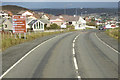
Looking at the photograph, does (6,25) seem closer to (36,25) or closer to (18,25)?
(36,25)

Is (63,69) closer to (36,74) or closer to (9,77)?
(36,74)

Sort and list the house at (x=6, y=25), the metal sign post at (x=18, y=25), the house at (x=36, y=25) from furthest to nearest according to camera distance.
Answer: the house at (x=36, y=25), the house at (x=6, y=25), the metal sign post at (x=18, y=25)

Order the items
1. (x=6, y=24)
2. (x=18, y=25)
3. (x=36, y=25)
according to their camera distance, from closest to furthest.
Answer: (x=18, y=25)
(x=6, y=24)
(x=36, y=25)

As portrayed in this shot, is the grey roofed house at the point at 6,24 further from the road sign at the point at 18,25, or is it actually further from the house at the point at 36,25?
the road sign at the point at 18,25

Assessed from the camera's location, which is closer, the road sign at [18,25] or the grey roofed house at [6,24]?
the road sign at [18,25]

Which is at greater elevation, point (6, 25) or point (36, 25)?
point (6, 25)

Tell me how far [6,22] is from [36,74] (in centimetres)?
6429

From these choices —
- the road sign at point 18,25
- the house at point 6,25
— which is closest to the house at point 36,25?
the house at point 6,25

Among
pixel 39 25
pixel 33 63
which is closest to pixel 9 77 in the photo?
pixel 33 63

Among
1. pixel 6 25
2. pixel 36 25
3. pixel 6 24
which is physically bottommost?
pixel 36 25

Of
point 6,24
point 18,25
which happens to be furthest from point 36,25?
point 18,25

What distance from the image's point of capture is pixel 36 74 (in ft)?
35.3

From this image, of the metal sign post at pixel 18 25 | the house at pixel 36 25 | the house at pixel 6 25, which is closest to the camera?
the metal sign post at pixel 18 25

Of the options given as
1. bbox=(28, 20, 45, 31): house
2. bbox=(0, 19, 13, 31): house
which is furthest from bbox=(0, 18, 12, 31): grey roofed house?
bbox=(28, 20, 45, 31): house
